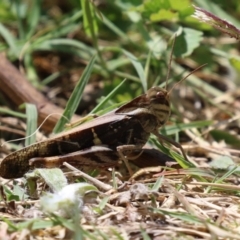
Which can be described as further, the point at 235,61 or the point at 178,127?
the point at 235,61

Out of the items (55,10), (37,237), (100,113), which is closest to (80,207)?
(37,237)

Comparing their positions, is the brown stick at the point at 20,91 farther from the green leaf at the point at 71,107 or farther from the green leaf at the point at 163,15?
the green leaf at the point at 163,15

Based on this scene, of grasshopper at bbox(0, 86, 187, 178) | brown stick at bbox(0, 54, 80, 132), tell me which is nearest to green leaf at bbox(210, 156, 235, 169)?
grasshopper at bbox(0, 86, 187, 178)

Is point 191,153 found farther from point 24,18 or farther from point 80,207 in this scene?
point 24,18

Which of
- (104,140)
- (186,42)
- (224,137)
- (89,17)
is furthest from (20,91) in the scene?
(224,137)

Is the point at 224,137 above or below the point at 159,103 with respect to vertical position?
below

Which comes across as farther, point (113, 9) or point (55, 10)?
point (55, 10)

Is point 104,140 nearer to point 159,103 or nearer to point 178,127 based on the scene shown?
point 159,103
